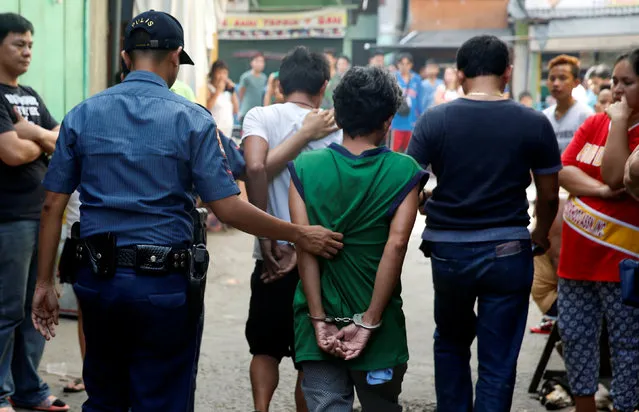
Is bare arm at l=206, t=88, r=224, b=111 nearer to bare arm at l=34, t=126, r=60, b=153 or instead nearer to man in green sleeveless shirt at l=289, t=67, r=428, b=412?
bare arm at l=34, t=126, r=60, b=153

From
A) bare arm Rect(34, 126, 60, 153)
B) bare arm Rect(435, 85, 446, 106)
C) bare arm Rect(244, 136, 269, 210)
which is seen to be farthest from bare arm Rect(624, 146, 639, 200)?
bare arm Rect(435, 85, 446, 106)

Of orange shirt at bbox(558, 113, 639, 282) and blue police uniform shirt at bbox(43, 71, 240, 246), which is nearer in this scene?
blue police uniform shirt at bbox(43, 71, 240, 246)

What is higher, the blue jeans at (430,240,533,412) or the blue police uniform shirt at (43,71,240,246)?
the blue police uniform shirt at (43,71,240,246)

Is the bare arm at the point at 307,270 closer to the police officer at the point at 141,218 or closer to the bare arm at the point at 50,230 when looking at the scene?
the police officer at the point at 141,218

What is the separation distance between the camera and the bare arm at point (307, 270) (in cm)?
376

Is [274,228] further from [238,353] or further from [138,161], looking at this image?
[238,353]

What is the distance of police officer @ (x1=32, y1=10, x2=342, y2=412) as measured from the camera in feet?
11.7

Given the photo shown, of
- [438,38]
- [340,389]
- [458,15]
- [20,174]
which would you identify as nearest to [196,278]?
[340,389]

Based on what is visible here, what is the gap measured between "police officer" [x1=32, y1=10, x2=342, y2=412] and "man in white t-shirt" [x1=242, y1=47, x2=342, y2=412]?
0.91 m

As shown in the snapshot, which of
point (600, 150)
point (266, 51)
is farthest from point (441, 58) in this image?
point (600, 150)

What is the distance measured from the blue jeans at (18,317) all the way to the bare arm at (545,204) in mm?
2578

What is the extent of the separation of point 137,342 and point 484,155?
5.76 ft

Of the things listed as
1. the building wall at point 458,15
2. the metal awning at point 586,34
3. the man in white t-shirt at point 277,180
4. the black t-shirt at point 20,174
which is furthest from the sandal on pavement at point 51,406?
the building wall at point 458,15

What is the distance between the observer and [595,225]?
4883 millimetres
